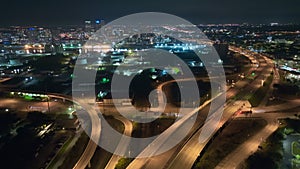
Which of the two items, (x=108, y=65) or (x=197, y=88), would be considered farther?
(x=108, y=65)

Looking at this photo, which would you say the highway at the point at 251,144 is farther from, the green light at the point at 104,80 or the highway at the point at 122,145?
the green light at the point at 104,80

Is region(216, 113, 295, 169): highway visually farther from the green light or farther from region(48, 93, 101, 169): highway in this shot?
the green light

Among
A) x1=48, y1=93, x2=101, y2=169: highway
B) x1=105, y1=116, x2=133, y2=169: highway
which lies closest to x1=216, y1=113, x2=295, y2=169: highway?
x1=105, y1=116, x2=133, y2=169: highway

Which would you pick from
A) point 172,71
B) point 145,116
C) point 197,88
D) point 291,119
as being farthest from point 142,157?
point 172,71

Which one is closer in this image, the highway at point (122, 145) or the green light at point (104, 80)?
the highway at point (122, 145)

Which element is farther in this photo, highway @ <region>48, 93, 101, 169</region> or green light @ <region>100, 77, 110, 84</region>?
green light @ <region>100, 77, 110, 84</region>

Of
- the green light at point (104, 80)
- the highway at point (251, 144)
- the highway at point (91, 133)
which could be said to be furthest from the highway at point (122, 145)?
the green light at point (104, 80)

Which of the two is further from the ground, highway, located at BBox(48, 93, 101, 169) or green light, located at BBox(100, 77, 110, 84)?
green light, located at BBox(100, 77, 110, 84)

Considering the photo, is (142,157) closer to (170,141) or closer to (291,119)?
(170,141)

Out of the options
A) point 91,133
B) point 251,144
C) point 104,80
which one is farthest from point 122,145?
point 104,80

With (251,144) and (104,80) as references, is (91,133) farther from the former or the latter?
(104,80)

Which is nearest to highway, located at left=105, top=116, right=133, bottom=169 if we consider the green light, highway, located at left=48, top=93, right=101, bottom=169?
highway, located at left=48, top=93, right=101, bottom=169
